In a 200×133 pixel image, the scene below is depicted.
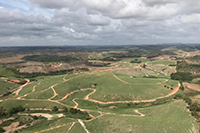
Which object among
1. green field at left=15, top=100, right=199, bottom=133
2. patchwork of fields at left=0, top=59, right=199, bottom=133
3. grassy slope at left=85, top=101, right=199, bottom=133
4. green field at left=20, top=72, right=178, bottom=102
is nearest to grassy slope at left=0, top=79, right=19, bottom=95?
green field at left=20, top=72, right=178, bottom=102

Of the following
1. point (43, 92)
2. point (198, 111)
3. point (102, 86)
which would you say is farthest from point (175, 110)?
point (43, 92)

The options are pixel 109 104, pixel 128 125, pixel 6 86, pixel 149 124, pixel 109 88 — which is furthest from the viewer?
pixel 6 86

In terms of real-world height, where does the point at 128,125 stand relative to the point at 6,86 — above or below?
above

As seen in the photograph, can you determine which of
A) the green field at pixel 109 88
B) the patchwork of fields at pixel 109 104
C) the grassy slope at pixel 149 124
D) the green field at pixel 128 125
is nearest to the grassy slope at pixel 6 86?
the green field at pixel 109 88

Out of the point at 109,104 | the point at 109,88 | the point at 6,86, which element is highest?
the point at 109,88

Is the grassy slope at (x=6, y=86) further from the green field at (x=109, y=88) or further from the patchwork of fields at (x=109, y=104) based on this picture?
the patchwork of fields at (x=109, y=104)

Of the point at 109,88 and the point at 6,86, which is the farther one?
the point at 6,86

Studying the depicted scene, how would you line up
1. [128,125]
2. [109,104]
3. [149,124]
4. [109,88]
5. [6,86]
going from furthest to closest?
1. [6,86]
2. [109,88]
3. [109,104]
4. [149,124]
5. [128,125]

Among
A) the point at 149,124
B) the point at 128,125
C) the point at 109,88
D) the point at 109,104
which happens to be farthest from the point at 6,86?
the point at 149,124

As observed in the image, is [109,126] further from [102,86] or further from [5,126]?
[102,86]

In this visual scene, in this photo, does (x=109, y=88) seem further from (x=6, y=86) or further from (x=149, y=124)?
(x=6, y=86)

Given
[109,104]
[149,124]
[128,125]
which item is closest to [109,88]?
[109,104]

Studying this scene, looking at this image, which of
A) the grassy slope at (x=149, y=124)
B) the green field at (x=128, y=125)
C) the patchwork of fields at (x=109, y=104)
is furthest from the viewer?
the patchwork of fields at (x=109, y=104)
